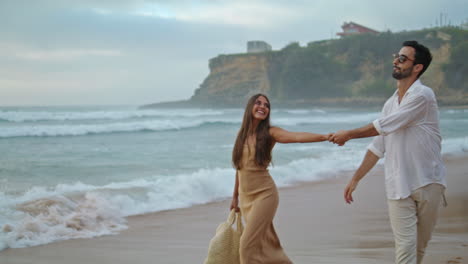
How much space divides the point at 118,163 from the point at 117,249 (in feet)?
25.7

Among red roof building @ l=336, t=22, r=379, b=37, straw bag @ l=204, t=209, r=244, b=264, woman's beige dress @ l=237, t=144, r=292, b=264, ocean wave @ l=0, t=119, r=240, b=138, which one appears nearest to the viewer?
woman's beige dress @ l=237, t=144, r=292, b=264

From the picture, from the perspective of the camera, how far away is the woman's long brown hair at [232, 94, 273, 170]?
3.47 metres

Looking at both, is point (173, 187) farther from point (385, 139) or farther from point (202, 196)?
point (385, 139)

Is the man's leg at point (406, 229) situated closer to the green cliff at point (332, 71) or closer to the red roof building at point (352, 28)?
the green cliff at point (332, 71)

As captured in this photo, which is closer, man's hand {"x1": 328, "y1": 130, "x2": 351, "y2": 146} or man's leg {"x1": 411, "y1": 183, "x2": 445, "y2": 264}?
man's leg {"x1": 411, "y1": 183, "x2": 445, "y2": 264}

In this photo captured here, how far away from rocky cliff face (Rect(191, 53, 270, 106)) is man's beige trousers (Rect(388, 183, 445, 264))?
250 feet

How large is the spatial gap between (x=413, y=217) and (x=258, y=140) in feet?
3.98

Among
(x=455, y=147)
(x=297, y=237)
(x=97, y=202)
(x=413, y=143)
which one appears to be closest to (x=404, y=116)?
(x=413, y=143)

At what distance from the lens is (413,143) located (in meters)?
3.00

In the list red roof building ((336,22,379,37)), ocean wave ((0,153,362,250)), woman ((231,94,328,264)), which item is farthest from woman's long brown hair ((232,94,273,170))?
red roof building ((336,22,379,37))

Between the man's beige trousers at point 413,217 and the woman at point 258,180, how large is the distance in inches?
30.8

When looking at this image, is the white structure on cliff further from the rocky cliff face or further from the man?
the man

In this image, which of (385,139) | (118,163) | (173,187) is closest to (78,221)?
(173,187)

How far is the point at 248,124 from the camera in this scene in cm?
360
